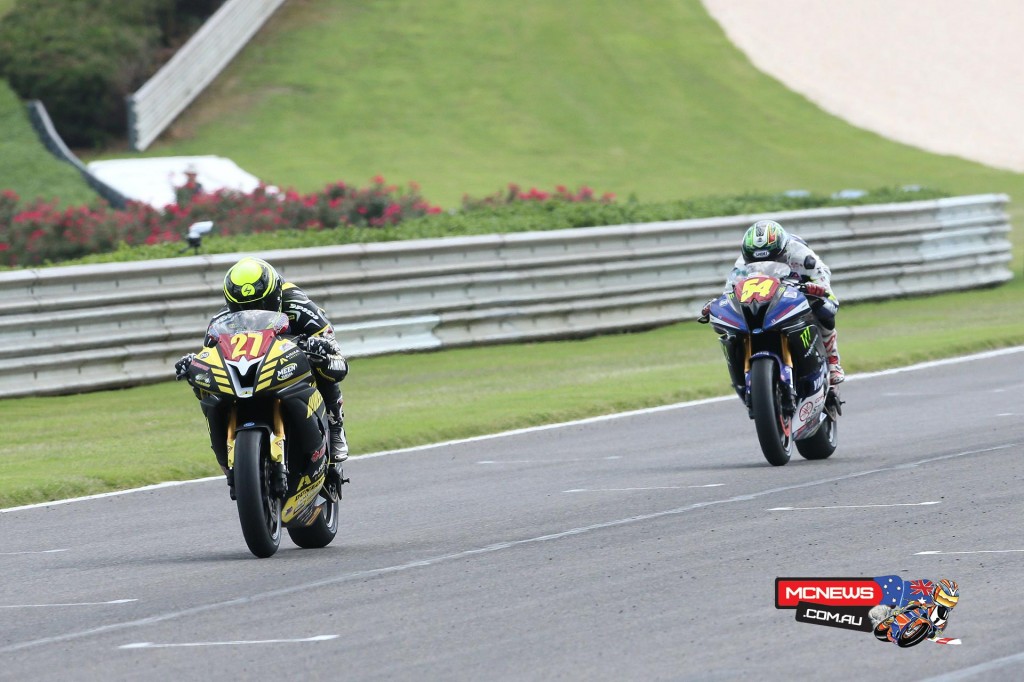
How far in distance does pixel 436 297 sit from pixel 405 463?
652 cm

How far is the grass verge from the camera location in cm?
1322

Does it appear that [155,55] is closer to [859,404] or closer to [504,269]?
[504,269]

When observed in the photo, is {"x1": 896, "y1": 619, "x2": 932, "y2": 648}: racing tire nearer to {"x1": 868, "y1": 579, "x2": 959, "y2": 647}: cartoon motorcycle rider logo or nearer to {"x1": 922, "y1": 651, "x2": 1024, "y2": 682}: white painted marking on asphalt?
{"x1": 868, "y1": 579, "x2": 959, "y2": 647}: cartoon motorcycle rider logo

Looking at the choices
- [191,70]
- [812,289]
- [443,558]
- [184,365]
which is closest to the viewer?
[443,558]

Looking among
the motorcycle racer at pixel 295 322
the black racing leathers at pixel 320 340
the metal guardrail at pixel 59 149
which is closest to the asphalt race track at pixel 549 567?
the motorcycle racer at pixel 295 322

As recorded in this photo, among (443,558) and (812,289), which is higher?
(443,558)

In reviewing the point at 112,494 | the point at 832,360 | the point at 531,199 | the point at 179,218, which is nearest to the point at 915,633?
the point at 832,360

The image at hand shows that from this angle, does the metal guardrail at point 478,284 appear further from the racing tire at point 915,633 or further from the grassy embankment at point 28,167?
the grassy embankment at point 28,167

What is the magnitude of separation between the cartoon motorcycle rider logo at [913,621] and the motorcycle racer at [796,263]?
6.11 m

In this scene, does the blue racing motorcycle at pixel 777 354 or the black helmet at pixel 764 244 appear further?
the black helmet at pixel 764 244

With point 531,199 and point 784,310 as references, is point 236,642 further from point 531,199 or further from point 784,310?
point 531,199

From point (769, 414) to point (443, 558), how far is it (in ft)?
11.5

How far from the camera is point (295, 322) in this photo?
9.47 meters

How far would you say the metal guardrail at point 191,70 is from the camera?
4247 centimetres
